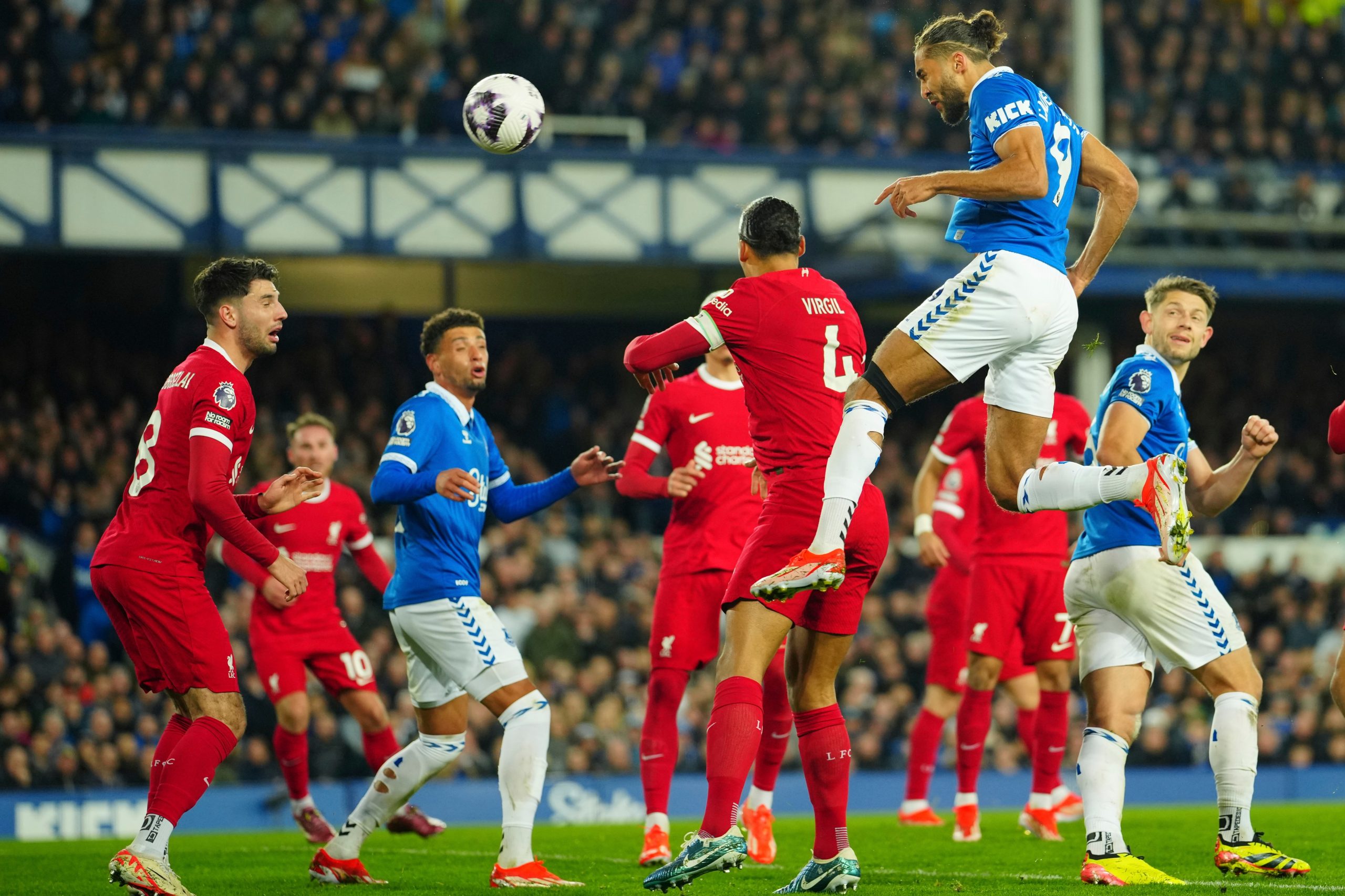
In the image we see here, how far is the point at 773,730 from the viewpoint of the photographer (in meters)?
8.44

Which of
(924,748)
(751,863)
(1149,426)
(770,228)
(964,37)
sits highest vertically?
(964,37)

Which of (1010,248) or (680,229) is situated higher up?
(680,229)

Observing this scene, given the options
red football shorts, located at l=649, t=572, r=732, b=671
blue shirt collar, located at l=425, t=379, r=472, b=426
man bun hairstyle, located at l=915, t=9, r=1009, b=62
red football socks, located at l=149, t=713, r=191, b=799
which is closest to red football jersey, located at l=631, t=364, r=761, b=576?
red football shorts, located at l=649, t=572, r=732, b=671

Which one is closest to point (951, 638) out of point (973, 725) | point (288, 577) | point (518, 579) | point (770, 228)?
point (973, 725)

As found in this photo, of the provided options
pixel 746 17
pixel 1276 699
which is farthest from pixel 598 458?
pixel 746 17

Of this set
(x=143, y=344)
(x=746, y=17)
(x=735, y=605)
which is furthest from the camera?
(x=746, y=17)

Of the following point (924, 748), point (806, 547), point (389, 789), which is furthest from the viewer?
point (924, 748)

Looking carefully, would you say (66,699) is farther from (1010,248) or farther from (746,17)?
(746,17)

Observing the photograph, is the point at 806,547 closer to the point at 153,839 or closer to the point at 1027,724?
the point at 153,839

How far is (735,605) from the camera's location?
6234mm

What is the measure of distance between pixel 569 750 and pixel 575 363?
8.73 m

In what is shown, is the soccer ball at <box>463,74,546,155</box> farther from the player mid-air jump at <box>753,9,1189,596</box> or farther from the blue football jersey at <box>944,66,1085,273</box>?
the blue football jersey at <box>944,66,1085,273</box>

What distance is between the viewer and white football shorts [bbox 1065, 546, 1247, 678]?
6.88 meters

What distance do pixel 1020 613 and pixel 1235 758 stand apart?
11.2 feet
